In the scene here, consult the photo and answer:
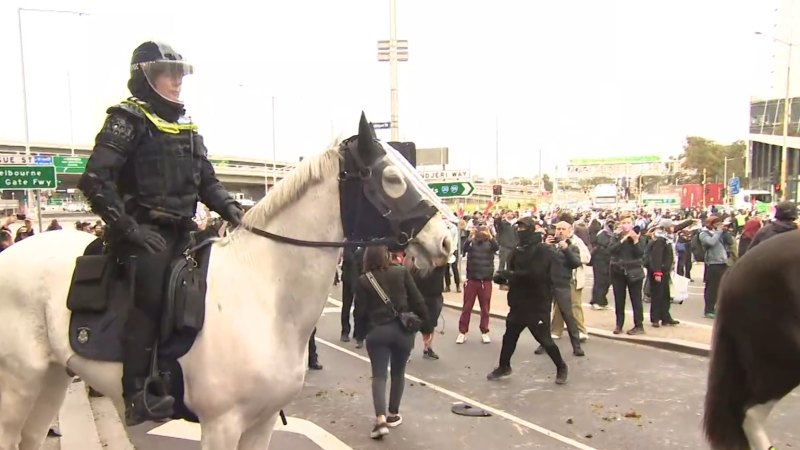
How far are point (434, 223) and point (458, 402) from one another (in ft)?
14.7

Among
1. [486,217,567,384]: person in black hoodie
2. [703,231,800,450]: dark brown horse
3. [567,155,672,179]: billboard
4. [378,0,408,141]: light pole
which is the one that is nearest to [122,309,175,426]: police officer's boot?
[703,231,800,450]: dark brown horse

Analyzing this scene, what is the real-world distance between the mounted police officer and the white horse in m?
0.21

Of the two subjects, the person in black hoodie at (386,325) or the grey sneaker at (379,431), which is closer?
the grey sneaker at (379,431)

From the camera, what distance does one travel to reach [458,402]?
6.86 meters

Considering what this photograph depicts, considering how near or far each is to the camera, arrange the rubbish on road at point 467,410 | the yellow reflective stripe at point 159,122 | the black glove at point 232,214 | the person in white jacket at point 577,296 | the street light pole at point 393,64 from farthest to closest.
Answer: the street light pole at point 393,64 < the person in white jacket at point 577,296 < the rubbish on road at point 467,410 < the black glove at point 232,214 < the yellow reflective stripe at point 159,122

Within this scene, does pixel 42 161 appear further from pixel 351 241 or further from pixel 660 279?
pixel 351 241

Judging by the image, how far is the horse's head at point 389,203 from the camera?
9.43 ft

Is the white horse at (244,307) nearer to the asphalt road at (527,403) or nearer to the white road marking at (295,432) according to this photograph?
the white road marking at (295,432)

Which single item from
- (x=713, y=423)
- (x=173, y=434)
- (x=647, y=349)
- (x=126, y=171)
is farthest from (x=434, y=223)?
(x=647, y=349)

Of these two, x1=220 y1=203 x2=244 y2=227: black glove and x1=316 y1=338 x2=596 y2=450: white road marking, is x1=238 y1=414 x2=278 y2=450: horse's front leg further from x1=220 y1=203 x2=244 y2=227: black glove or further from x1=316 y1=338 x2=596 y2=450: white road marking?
x1=316 y1=338 x2=596 y2=450: white road marking

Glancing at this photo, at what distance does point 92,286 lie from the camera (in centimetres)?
305

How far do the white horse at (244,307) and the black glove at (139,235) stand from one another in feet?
0.95

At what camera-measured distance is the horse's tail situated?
4094 millimetres

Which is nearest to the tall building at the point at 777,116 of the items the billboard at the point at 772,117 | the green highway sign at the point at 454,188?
the billboard at the point at 772,117
